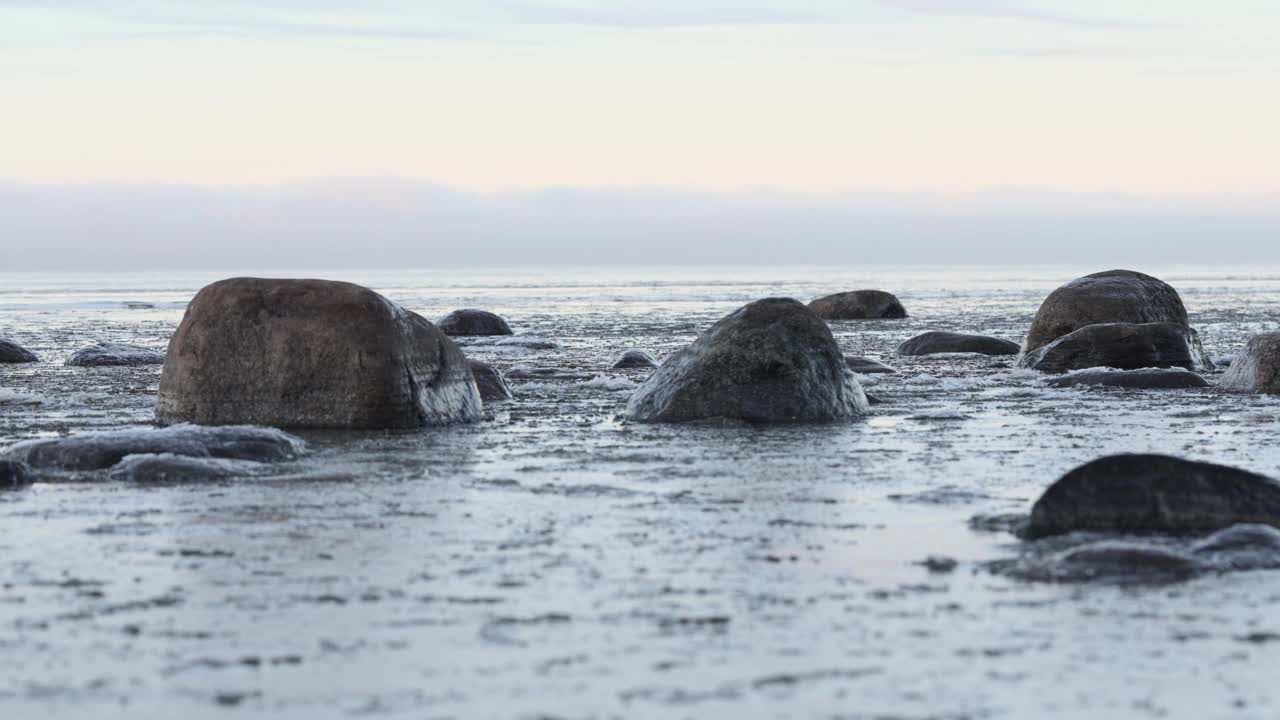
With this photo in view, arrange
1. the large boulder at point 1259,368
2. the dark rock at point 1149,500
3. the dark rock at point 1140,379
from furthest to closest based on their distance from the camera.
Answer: the dark rock at point 1140,379 → the large boulder at point 1259,368 → the dark rock at point 1149,500

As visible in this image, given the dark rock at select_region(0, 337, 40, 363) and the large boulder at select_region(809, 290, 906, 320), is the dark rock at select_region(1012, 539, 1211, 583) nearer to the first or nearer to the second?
the dark rock at select_region(0, 337, 40, 363)

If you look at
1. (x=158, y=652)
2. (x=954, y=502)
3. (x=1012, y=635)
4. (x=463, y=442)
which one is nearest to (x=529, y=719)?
(x=158, y=652)

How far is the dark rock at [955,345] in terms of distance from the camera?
19.0 metres

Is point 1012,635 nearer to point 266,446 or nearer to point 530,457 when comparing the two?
point 530,457

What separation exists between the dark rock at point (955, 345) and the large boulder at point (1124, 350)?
328 cm

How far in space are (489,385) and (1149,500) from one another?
7485 mm

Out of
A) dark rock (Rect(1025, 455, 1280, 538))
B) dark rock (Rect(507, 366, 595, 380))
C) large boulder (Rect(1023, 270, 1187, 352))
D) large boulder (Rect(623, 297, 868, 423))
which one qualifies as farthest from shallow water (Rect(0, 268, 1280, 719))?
large boulder (Rect(1023, 270, 1187, 352))

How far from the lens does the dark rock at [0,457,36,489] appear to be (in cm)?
744

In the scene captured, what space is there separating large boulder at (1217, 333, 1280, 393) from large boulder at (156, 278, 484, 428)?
21.2ft

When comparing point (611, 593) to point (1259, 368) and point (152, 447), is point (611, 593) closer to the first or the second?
point (152, 447)

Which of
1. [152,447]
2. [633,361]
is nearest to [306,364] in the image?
[152,447]

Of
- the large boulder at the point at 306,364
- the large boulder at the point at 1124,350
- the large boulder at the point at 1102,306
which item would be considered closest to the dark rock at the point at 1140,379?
the large boulder at the point at 1124,350

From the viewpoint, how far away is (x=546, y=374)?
15250 mm

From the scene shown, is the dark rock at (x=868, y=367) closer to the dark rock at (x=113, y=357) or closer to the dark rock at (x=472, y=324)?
the dark rock at (x=113, y=357)
